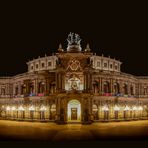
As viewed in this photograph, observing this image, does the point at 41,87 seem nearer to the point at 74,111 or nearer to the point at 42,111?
the point at 42,111

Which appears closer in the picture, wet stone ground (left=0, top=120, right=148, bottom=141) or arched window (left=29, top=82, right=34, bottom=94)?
wet stone ground (left=0, top=120, right=148, bottom=141)

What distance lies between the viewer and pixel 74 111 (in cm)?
6638

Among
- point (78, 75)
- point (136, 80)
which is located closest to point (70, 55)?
point (78, 75)

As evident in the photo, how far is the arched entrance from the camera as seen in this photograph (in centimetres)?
6606

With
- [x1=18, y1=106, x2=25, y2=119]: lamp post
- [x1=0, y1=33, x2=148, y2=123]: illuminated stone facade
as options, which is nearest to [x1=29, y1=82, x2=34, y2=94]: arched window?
[x1=0, y1=33, x2=148, y2=123]: illuminated stone facade

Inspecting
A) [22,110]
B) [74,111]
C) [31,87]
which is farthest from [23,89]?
[74,111]

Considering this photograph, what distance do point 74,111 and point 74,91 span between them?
5037mm

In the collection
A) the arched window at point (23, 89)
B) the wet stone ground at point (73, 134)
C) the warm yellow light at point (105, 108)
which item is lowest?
the wet stone ground at point (73, 134)

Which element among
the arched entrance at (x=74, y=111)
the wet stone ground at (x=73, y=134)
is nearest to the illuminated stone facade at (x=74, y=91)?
the arched entrance at (x=74, y=111)

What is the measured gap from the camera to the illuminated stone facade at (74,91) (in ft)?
214

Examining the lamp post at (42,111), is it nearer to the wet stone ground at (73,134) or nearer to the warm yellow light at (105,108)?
the warm yellow light at (105,108)

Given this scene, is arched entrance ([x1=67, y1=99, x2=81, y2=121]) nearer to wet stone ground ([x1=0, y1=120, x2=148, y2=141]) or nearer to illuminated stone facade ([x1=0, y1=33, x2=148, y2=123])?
illuminated stone facade ([x1=0, y1=33, x2=148, y2=123])

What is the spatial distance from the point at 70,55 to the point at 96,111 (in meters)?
14.2

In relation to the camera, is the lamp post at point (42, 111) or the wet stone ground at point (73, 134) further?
the lamp post at point (42, 111)
